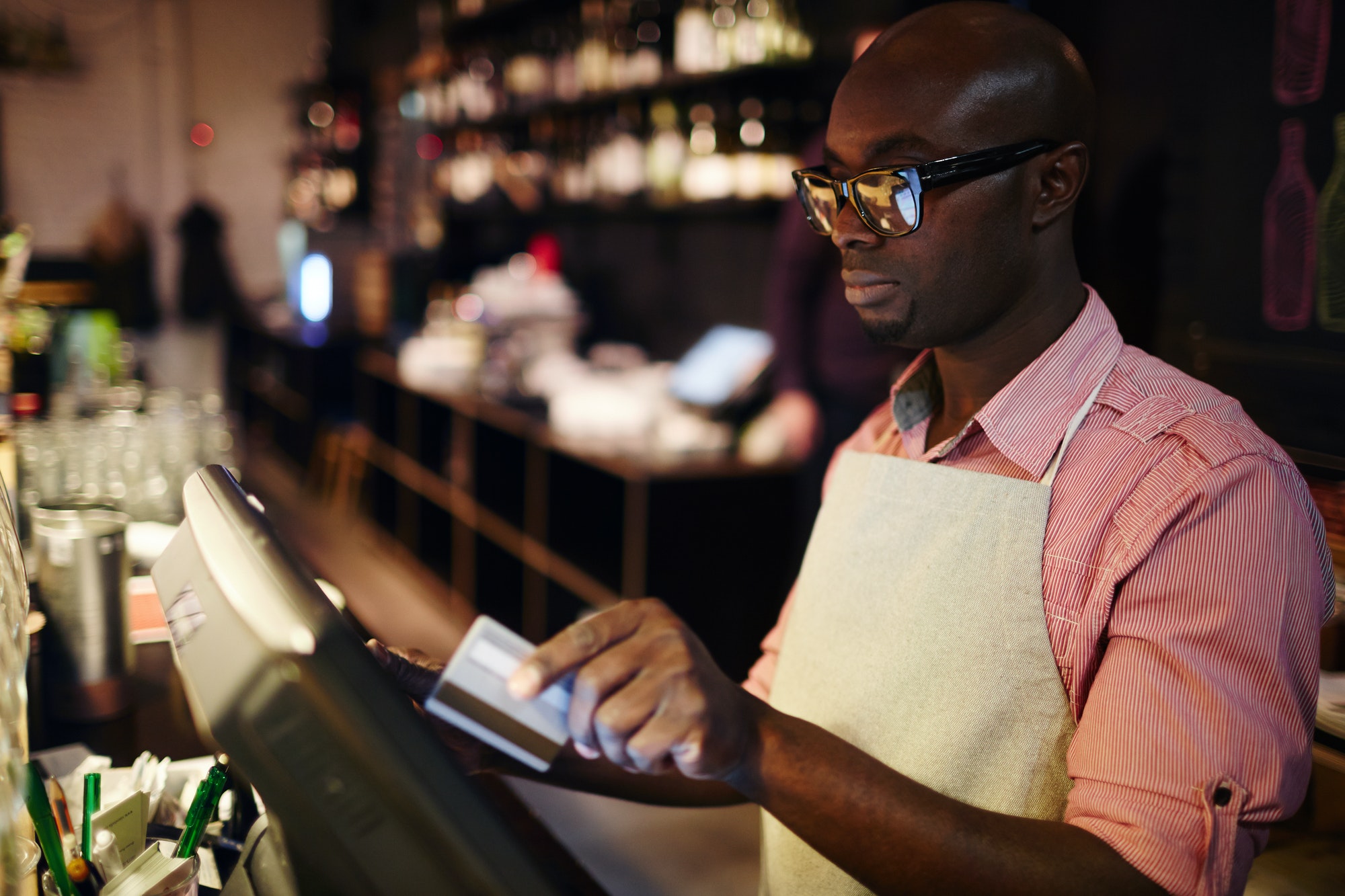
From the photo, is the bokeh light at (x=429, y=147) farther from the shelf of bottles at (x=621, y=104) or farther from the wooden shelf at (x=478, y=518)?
the wooden shelf at (x=478, y=518)

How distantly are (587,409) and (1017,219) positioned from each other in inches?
103

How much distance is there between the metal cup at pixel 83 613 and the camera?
1363 millimetres

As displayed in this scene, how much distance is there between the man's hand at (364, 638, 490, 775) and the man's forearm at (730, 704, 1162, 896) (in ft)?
0.92

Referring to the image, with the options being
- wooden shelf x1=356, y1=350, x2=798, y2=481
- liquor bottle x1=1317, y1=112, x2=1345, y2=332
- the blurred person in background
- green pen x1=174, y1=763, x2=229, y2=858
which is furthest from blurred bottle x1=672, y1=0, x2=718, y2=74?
green pen x1=174, y1=763, x2=229, y2=858

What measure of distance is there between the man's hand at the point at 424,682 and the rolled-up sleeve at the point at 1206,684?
1.77 feet

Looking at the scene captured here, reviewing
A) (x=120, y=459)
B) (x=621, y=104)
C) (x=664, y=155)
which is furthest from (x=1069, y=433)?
(x=621, y=104)

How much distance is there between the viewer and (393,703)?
56cm

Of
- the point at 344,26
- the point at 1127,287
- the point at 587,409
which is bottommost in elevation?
the point at 587,409

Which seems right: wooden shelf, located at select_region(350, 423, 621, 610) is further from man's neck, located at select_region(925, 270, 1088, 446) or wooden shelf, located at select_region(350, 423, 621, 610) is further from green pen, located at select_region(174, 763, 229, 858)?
green pen, located at select_region(174, 763, 229, 858)

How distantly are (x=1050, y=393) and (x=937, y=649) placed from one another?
298 millimetres

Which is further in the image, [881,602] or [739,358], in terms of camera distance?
[739,358]

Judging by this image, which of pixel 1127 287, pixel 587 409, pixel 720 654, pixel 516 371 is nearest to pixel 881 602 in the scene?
pixel 1127 287

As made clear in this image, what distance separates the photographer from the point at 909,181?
3.63 feet

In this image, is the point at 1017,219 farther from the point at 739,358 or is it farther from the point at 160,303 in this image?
the point at 160,303
